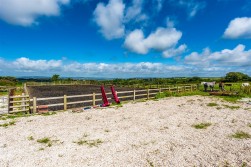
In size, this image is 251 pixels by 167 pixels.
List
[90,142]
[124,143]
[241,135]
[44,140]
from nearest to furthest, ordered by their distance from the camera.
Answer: [124,143], [90,142], [44,140], [241,135]

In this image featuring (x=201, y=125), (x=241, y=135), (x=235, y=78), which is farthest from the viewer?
(x=235, y=78)

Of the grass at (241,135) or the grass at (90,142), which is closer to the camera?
the grass at (90,142)

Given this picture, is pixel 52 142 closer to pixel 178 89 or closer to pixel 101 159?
pixel 101 159

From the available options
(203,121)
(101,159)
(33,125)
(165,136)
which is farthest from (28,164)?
(203,121)

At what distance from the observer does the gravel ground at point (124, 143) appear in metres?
5.47

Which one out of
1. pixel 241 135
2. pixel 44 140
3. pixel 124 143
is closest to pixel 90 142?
pixel 124 143

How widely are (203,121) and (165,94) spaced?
12.7 metres

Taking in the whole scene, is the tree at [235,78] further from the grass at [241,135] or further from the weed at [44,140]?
the weed at [44,140]

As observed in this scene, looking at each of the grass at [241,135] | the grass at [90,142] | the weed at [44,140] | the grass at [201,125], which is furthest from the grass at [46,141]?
the grass at [241,135]

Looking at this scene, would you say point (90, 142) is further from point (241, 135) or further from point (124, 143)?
point (241, 135)

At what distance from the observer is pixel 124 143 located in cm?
684

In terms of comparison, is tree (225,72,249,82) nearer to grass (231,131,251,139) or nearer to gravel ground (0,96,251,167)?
grass (231,131,251,139)

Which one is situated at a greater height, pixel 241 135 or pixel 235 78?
pixel 235 78

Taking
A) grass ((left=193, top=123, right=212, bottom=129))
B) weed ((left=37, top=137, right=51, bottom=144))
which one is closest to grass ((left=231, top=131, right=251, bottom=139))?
grass ((left=193, top=123, right=212, bottom=129))
